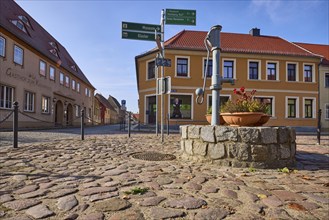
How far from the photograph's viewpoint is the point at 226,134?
14.3 feet

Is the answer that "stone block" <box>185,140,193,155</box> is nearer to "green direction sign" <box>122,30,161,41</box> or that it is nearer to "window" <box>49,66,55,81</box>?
"green direction sign" <box>122,30,161,41</box>

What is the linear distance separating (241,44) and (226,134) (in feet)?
72.5

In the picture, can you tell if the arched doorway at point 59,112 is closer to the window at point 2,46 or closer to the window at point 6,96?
the window at point 6,96

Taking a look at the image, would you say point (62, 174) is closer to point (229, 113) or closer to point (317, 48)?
point (229, 113)

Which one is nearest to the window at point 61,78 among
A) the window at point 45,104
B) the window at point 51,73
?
the window at point 51,73

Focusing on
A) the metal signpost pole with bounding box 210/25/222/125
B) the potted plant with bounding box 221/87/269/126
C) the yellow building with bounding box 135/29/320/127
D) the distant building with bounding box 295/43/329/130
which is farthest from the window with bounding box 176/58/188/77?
the potted plant with bounding box 221/87/269/126

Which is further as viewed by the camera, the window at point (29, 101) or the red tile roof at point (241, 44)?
the red tile roof at point (241, 44)

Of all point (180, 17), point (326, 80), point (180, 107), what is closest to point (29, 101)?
point (180, 107)

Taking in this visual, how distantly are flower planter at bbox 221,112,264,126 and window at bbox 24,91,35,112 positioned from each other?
17640 mm

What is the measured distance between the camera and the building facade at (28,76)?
1586cm

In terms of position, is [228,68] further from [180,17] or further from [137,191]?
[137,191]

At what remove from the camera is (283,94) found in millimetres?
23078

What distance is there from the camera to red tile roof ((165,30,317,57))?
22219 millimetres

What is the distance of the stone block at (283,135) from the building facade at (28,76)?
35.0ft
